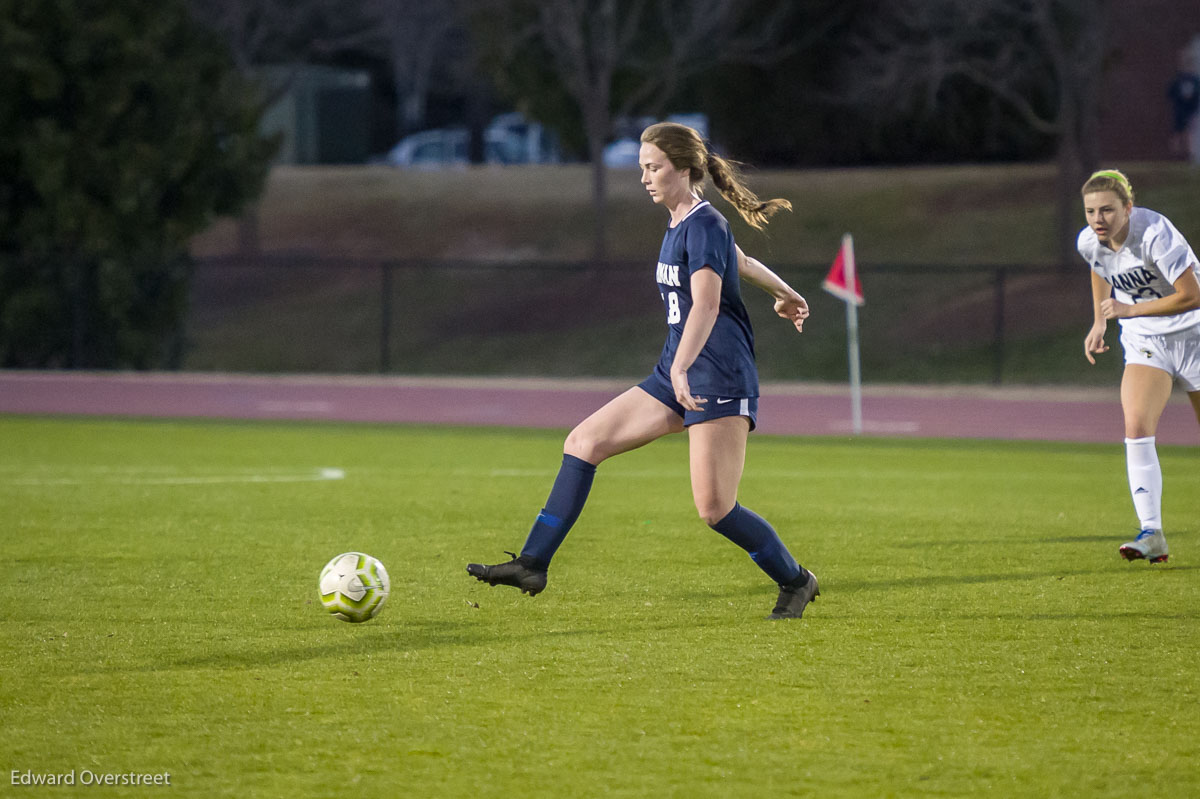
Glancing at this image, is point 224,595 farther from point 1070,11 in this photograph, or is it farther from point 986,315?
point 1070,11

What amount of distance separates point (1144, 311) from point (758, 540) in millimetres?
3061

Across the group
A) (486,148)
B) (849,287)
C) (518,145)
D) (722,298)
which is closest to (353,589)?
(722,298)

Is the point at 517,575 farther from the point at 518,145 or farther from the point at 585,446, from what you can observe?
the point at 518,145

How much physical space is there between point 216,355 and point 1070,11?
17.4 metres

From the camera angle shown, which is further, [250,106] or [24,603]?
[250,106]

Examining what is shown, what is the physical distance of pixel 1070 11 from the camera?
30312 millimetres

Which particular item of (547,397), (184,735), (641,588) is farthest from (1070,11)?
(184,735)

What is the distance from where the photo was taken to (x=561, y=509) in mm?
7590

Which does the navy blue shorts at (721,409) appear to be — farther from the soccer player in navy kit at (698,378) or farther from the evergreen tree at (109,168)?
the evergreen tree at (109,168)

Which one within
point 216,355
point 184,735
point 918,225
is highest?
point 184,735

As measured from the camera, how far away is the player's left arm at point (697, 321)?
23.0 ft

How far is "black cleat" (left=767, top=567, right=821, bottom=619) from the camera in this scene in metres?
7.58

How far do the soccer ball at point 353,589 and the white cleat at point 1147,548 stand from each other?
414 centimetres

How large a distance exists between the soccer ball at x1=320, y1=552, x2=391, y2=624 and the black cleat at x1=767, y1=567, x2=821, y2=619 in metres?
1.77
